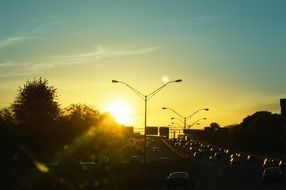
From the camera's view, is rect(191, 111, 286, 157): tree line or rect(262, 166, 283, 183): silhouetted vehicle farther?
rect(191, 111, 286, 157): tree line

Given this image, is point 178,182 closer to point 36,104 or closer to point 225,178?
point 225,178

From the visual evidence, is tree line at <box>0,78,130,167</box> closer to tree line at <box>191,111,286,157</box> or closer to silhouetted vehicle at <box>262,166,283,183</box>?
silhouetted vehicle at <box>262,166,283,183</box>

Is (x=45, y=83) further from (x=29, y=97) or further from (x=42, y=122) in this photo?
(x=42, y=122)

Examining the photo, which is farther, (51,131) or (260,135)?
(260,135)

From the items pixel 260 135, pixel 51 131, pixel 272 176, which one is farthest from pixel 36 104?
pixel 260 135

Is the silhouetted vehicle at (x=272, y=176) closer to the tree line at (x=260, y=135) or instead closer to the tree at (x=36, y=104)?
the tree at (x=36, y=104)

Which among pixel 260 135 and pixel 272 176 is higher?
pixel 260 135

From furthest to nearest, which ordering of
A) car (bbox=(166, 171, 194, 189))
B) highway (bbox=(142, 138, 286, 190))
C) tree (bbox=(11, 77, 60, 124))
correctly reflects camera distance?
tree (bbox=(11, 77, 60, 124)) < highway (bbox=(142, 138, 286, 190)) < car (bbox=(166, 171, 194, 189))

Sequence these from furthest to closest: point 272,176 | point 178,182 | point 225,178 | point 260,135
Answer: point 260,135, point 225,178, point 272,176, point 178,182

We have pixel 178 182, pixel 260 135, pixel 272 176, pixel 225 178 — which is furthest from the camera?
pixel 260 135

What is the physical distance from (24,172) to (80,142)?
49254 mm

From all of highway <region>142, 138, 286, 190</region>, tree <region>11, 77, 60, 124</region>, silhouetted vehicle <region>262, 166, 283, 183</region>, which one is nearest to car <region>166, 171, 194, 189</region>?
highway <region>142, 138, 286, 190</region>

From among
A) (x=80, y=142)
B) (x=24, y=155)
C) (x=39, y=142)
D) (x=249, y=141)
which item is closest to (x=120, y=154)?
(x=80, y=142)

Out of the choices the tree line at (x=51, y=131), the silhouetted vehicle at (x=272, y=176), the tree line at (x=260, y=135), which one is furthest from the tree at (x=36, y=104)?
the tree line at (x=260, y=135)
